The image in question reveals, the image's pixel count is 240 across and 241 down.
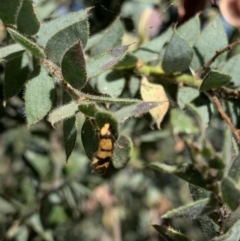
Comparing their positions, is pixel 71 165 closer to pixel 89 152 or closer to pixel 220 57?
pixel 220 57

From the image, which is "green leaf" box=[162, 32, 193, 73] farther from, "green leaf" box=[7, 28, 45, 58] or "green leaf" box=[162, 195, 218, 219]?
"green leaf" box=[162, 195, 218, 219]

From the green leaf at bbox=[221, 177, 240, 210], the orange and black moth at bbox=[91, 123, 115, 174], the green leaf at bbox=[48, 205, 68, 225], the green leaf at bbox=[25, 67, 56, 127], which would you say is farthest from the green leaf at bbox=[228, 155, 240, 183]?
the green leaf at bbox=[48, 205, 68, 225]

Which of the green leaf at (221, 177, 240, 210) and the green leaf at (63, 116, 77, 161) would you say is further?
the green leaf at (63, 116, 77, 161)

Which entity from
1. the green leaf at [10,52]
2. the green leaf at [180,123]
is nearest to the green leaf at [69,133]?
the green leaf at [10,52]

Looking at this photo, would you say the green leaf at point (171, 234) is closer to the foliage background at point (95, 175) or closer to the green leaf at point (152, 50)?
the foliage background at point (95, 175)

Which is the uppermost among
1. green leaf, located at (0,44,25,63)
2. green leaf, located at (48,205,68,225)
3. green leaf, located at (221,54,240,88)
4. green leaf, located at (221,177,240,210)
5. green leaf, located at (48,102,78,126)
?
green leaf, located at (0,44,25,63)

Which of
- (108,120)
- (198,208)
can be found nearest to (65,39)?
(108,120)
